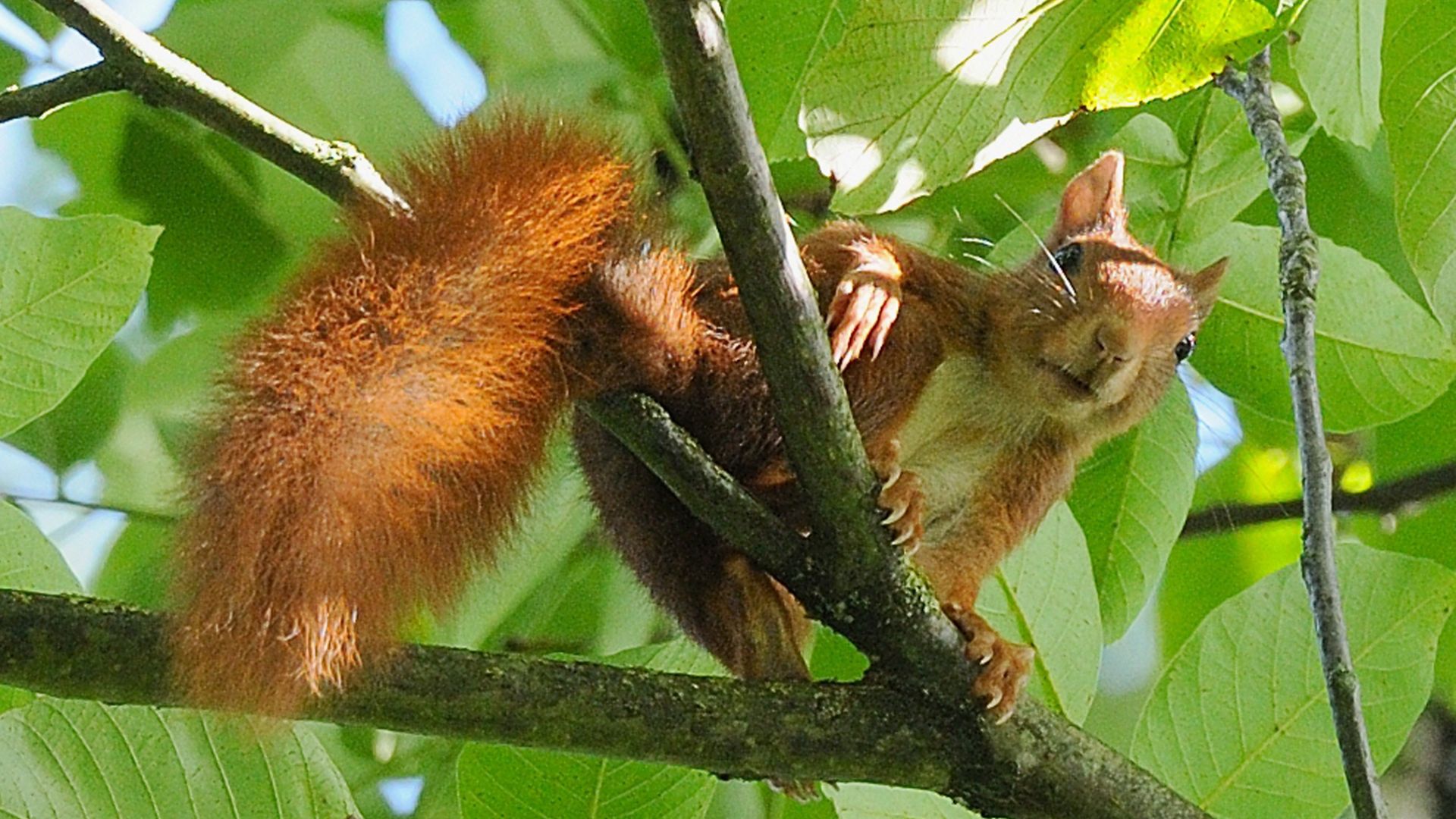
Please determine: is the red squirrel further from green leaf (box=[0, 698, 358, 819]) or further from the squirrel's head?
green leaf (box=[0, 698, 358, 819])

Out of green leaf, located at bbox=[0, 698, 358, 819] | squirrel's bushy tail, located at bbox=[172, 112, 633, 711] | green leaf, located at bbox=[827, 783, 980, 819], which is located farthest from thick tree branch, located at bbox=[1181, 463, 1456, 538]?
green leaf, located at bbox=[0, 698, 358, 819]

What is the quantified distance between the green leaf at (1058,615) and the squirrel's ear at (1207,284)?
1.27 feet

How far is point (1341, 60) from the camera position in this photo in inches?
78.6

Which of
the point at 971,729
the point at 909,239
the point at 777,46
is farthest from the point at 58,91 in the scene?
the point at 909,239

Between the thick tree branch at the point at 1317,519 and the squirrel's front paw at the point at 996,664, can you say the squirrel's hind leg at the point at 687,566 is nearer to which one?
the squirrel's front paw at the point at 996,664

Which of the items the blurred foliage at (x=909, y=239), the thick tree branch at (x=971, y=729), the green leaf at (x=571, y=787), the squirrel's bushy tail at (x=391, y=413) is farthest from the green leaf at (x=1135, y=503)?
the squirrel's bushy tail at (x=391, y=413)

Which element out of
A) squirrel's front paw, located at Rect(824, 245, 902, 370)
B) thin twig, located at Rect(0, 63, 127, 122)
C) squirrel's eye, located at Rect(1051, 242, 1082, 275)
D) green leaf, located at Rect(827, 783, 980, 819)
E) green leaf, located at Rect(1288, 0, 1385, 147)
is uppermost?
squirrel's eye, located at Rect(1051, 242, 1082, 275)

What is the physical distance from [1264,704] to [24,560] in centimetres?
140

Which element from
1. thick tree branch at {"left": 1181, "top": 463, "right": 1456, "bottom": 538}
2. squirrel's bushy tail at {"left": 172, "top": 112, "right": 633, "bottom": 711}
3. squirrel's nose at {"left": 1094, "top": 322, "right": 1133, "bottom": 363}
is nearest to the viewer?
squirrel's bushy tail at {"left": 172, "top": 112, "right": 633, "bottom": 711}

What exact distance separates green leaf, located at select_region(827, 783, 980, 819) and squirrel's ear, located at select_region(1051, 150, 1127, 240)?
2.92 feet

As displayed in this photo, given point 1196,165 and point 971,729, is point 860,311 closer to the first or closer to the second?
point 971,729

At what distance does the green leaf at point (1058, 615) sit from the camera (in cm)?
220

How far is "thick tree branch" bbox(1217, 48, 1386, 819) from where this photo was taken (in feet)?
5.82

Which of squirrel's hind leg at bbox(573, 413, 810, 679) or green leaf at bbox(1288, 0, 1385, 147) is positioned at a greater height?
green leaf at bbox(1288, 0, 1385, 147)
